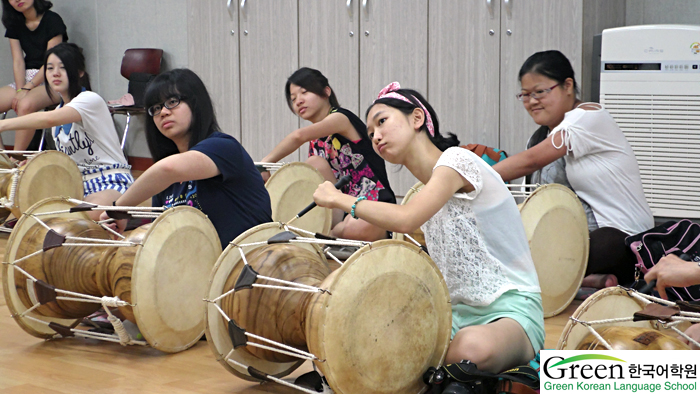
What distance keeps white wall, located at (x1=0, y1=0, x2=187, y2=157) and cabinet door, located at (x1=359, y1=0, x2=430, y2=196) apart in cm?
227

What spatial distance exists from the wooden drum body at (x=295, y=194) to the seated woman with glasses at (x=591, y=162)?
102cm

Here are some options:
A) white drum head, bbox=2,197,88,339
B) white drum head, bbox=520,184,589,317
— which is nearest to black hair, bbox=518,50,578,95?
white drum head, bbox=520,184,589,317

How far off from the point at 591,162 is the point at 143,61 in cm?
460

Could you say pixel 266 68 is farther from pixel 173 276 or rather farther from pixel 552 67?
pixel 173 276

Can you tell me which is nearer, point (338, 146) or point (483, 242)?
point (483, 242)

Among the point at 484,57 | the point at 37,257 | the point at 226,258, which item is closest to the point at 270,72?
the point at 484,57

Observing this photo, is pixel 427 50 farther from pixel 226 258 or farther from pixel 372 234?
pixel 226 258

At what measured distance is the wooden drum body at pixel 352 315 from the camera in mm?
1688

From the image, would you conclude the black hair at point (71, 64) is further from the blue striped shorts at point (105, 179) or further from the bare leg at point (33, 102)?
the bare leg at point (33, 102)

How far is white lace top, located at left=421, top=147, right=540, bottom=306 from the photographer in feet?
6.29

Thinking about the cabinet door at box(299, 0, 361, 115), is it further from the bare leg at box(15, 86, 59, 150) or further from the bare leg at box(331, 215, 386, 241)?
the bare leg at box(15, 86, 59, 150)

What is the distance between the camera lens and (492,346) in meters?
1.79

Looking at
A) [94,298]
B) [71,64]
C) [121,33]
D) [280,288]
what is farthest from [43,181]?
[121,33]

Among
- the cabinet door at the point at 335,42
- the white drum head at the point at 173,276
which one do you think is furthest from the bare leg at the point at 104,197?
the cabinet door at the point at 335,42
